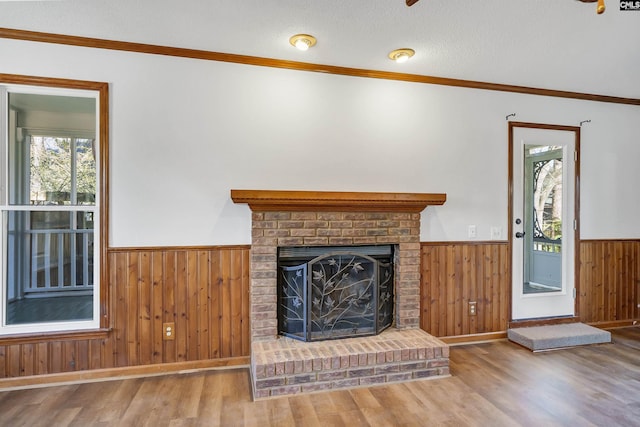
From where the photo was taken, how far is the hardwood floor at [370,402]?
209 cm

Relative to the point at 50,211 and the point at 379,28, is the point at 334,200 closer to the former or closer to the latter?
the point at 379,28

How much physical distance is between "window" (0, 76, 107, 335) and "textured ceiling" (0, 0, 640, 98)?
523mm

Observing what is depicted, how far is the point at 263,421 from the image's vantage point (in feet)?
6.84

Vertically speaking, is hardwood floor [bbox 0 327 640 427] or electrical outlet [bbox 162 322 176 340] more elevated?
electrical outlet [bbox 162 322 176 340]

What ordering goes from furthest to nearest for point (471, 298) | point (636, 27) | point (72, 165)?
point (471, 298)
point (72, 165)
point (636, 27)

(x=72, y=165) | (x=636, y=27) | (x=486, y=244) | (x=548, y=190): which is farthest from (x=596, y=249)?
(x=72, y=165)

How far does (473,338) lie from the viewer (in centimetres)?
337

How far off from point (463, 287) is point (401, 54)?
2222mm

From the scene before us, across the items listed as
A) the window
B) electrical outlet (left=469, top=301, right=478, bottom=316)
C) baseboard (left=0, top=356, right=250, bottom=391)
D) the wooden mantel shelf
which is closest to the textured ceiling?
the window

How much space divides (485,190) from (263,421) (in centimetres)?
282

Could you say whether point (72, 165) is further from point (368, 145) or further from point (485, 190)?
point (485, 190)

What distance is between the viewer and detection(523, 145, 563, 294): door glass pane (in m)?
3.60

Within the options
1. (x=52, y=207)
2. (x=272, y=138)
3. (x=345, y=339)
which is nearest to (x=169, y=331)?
(x=52, y=207)

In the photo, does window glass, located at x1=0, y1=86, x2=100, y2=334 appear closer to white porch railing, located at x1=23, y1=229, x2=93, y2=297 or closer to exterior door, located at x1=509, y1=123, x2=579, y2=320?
white porch railing, located at x1=23, y1=229, x2=93, y2=297
